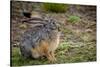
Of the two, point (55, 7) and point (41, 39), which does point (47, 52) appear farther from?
point (55, 7)

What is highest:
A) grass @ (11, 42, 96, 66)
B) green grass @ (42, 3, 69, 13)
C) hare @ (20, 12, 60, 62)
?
green grass @ (42, 3, 69, 13)

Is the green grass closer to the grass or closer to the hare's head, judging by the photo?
the hare's head

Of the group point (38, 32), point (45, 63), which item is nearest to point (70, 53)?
point (45, 63)

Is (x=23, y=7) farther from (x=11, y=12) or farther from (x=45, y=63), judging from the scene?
(x=45, y=63)

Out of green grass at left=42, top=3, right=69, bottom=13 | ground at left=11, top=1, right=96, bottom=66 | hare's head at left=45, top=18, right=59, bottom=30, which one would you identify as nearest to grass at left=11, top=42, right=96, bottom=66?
ground at left=11, top=1, right=96, bottom=66

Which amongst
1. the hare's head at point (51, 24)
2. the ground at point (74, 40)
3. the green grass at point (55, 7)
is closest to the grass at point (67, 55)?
the ground at point (74, 40)

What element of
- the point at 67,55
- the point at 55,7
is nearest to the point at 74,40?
the point at 67,55
